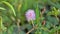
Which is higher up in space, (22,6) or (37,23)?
(22,6)

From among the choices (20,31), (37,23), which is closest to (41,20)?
(37,23)

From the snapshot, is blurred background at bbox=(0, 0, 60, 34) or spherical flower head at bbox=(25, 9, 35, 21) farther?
spherical flower head at bbox=(25, 9, 35, 21)

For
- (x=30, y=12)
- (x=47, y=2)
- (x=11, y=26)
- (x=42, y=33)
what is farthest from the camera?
(x=47, y=2)

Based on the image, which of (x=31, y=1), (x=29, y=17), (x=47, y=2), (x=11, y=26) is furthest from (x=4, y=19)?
(x=47, y=2)

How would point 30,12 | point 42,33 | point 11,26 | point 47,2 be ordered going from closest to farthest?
point 42,33 → point 11,26 → point 30,12 → point 47,2

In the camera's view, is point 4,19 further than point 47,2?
No

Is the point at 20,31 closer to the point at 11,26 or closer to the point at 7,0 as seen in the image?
the point at 11,26

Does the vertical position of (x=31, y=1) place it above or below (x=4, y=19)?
above

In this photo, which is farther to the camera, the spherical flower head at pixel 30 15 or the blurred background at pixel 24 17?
the spherical flower head at pixel 30 15

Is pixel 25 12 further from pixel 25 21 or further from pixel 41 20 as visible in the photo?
pixel 41 20
